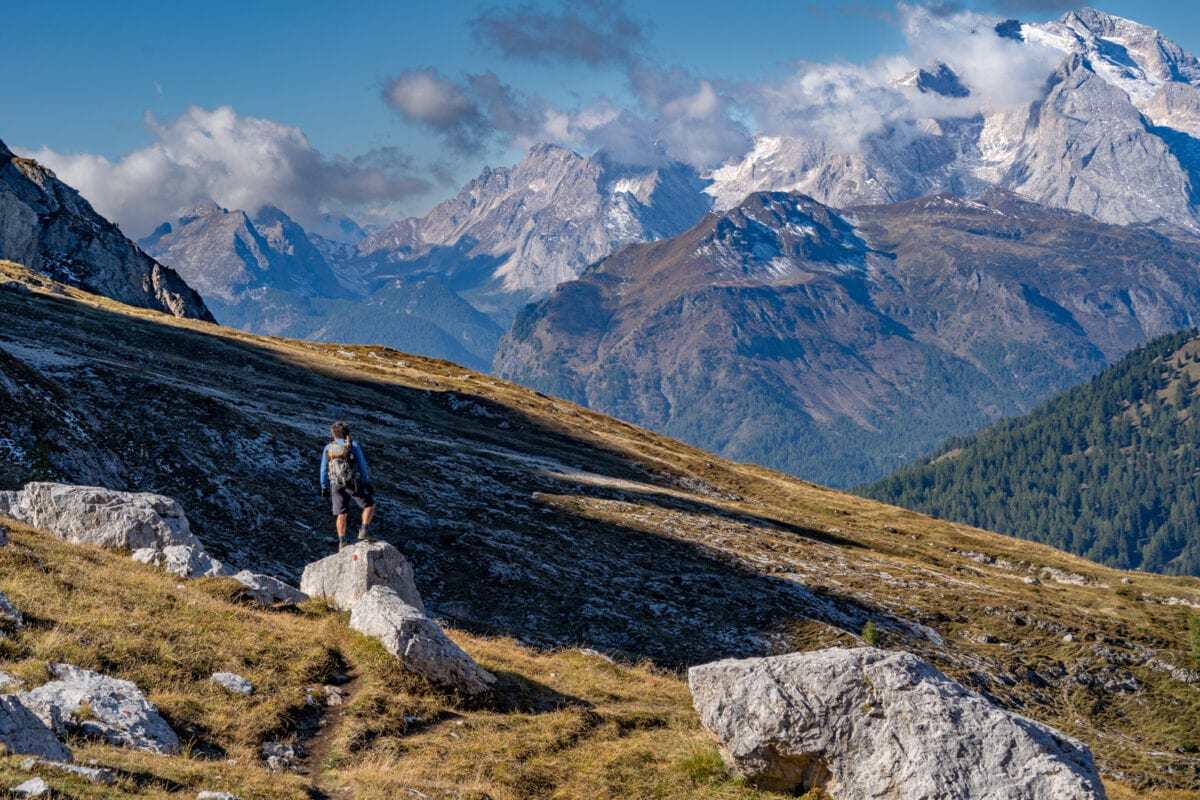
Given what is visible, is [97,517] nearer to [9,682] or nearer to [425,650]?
[9,682]

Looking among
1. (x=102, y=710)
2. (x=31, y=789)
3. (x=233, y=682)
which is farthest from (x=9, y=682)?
(x=31, y=789)

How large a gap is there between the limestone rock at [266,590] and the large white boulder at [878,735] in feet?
43.3

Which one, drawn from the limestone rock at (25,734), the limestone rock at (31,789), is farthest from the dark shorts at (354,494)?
the limestone rock at (31,789)

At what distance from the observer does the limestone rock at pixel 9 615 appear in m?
19.4

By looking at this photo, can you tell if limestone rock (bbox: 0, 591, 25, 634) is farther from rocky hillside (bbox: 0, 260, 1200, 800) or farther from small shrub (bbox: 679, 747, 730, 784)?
small shrub (bbox: 679, 747, 730, 784)

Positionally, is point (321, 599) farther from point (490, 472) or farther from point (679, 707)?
point (490, 472)

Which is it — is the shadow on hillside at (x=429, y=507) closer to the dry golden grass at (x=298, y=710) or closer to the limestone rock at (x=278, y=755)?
the dry golden grass at (x=298, y=710)

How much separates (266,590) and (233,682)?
676 centimetres

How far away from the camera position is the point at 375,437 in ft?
232

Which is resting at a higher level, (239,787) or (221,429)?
(221,429)

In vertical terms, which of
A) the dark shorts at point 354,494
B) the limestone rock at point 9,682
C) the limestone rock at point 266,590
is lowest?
the limestone rock at point 9,682

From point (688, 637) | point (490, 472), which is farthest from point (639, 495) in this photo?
point (688, 637)

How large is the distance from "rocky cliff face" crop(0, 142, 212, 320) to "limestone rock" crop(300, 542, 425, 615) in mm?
148213

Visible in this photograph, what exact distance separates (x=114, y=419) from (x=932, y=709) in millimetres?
43151
